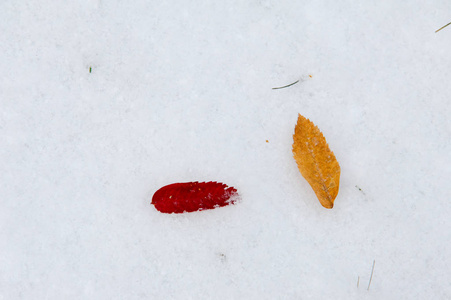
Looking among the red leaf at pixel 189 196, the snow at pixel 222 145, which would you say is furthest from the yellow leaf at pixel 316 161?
the red leaf at pixel 189 196

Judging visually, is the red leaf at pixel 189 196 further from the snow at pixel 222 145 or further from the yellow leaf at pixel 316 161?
the yellow leaf at pixel 316 161

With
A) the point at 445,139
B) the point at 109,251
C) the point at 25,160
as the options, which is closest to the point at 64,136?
the point at 25,160

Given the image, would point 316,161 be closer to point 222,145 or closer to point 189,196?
point 222,145

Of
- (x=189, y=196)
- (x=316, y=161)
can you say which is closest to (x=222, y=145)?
(x=189, y=196)

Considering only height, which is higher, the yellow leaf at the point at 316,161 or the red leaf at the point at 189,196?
the yellow leaf at the point at 316,161

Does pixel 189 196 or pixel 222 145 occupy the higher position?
pixel 222 145
